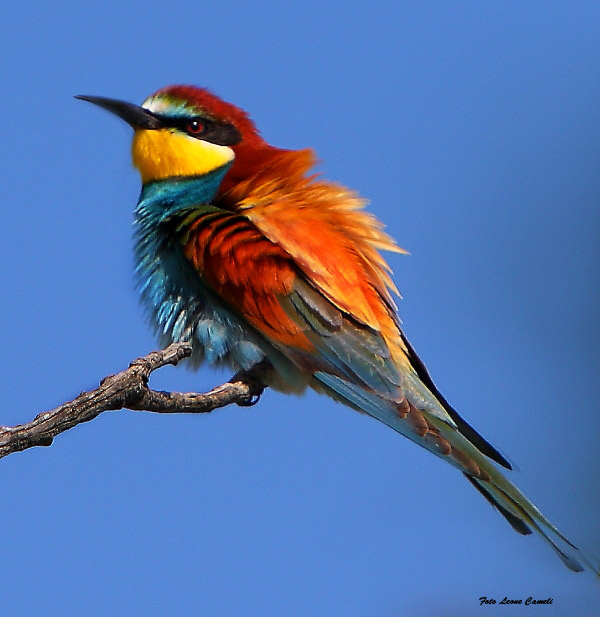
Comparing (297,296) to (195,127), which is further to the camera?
(195,127)

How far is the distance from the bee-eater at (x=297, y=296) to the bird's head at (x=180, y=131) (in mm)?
72

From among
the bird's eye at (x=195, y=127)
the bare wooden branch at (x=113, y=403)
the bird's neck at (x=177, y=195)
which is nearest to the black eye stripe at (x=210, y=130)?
the bird's eye at (x=195, y=127)

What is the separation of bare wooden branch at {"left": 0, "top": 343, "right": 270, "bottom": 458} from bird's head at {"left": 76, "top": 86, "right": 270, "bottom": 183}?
0.92 m

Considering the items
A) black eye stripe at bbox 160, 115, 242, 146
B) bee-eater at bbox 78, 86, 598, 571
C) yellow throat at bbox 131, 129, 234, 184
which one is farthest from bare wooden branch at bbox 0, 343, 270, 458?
black eye stripe at bbox 160, 115, 242, 146

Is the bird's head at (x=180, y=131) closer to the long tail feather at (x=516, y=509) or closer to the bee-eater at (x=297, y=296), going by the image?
the bee-eater at (x=297, y=296)

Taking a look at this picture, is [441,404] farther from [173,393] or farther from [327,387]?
[173,393]

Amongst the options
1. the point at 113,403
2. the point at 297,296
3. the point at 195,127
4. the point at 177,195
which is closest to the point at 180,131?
the point at 195,127

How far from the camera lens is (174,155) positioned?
2.58m

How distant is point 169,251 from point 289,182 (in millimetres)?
354

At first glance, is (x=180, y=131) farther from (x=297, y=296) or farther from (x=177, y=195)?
(x=297, y=296)

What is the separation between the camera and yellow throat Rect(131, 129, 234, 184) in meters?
2.55

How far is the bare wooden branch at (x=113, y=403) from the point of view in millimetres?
1433

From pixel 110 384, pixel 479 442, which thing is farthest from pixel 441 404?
pixel 110 384

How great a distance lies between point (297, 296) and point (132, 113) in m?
0.77
